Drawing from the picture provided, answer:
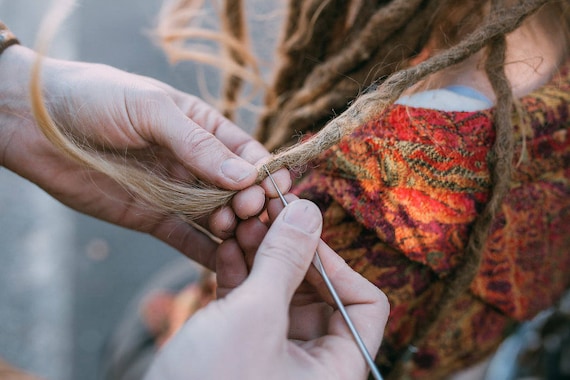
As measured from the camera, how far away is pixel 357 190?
0.75 meters

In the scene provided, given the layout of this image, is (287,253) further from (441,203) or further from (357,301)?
(441,203)

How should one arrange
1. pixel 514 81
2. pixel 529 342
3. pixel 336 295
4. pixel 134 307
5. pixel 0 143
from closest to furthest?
pixel 336 295 → pixel 514 81 → pixel 0 143 → pixel 529 342 → pixel 134 307

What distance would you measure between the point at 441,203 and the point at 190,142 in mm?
429

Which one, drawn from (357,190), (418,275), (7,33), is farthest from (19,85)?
(418,275)

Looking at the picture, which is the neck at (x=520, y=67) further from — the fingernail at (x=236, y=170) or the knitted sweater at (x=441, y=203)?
the fingernail at (x=236, y=170)

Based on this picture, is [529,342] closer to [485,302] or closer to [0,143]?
[485,302]

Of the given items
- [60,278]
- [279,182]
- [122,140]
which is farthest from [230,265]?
[60,278]

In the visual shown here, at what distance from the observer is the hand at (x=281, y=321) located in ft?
1.89

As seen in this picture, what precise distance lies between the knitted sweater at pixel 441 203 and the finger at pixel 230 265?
16 centimetres

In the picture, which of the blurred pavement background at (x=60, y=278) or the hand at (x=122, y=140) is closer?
the hand at (x=122, y=140)

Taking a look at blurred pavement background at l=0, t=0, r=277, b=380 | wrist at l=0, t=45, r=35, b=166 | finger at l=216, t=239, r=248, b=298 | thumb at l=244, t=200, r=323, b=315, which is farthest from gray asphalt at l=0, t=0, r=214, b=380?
thumb at l=244, t=200, r=323, b=315

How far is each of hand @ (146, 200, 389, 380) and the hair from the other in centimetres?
15

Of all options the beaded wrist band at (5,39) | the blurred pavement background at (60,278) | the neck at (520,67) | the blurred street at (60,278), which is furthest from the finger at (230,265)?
the blurred street at (60,278)

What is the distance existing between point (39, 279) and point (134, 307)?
428 mm
